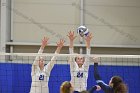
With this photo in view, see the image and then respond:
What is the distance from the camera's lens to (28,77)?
A: 768 centimetres

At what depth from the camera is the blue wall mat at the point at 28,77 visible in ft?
24.9

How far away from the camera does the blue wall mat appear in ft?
24.9

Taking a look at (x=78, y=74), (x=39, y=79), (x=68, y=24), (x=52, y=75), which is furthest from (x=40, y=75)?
(x=68, y=24)

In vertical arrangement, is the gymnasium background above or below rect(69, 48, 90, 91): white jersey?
above

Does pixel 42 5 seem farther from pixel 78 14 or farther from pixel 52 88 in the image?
pixel 52 88

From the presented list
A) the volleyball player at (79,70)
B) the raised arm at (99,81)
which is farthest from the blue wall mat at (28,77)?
the raised arm at (99,81)

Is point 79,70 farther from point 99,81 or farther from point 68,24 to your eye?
point 68,24

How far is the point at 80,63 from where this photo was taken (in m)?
6.00

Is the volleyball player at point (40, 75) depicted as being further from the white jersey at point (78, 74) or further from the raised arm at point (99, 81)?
the raised arm at point (99, 81)

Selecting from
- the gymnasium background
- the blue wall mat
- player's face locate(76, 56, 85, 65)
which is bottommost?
the blue wall mat

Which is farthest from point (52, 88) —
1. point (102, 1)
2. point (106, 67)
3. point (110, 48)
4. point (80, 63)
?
point (102, 1)

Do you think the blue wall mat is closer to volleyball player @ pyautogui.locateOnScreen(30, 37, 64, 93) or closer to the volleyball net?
the volleyball net

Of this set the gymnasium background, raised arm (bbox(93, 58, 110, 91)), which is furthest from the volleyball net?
raised arm (bbox(93, 58, 110, 91))

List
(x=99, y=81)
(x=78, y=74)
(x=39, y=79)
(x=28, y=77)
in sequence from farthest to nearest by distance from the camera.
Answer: (x=28, y=77) → (x=39, y=79) → (x=78, y=74) → (x=99, y=81)
